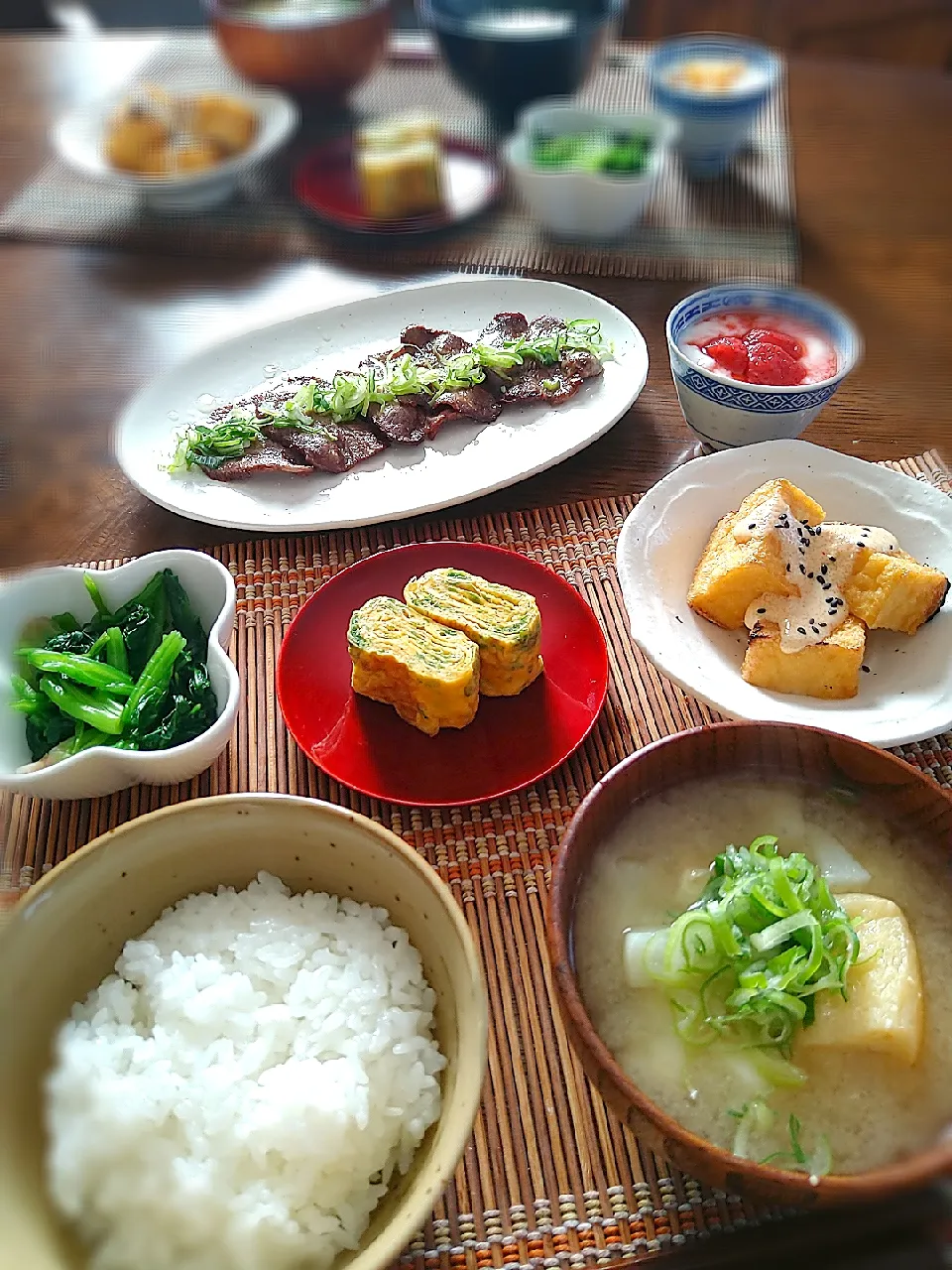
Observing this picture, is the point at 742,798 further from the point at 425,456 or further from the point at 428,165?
the point at 428,165

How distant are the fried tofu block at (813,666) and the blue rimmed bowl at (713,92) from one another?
2.87ft

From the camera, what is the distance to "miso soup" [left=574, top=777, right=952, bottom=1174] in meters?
0.46

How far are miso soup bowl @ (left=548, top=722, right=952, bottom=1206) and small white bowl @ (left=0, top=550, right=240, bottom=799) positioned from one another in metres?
0.31

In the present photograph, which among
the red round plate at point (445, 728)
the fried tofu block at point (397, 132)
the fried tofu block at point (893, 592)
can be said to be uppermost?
the fried tofu block at point (397, 132)

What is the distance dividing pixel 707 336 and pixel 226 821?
2.39ft

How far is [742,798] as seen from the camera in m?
0.56

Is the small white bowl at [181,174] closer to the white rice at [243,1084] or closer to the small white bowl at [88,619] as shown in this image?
the small white bowl at [88,619]

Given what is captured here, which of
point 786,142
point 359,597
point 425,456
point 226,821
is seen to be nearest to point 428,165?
point 425,456

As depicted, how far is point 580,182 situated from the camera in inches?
43.7

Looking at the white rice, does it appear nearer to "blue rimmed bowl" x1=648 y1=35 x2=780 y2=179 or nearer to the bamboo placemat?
the bamboo placemat

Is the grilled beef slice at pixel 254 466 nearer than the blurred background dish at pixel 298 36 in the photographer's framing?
No

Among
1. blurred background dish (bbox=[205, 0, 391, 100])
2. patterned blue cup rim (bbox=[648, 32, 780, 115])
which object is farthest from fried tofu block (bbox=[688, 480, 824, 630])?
patterned blue cup rim (bbox=[648, 32, 780, 115])

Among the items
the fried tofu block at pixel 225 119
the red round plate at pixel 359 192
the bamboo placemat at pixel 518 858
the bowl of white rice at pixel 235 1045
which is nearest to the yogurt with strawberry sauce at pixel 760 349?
the bamboo placemat at pixel 518 858

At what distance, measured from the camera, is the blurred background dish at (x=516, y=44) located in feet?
3.40
